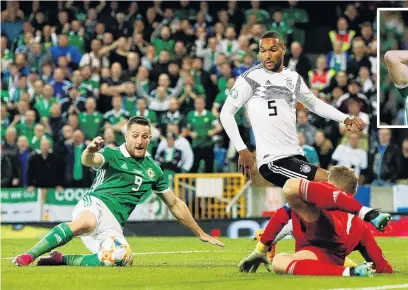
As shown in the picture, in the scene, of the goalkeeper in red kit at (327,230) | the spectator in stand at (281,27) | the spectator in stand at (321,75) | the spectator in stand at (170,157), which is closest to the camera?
the goalkeeper in red kit at (327,230)

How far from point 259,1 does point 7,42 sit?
19.5 feet

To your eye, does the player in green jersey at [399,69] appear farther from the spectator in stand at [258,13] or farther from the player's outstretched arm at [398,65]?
the spectator in stand at [258,13]

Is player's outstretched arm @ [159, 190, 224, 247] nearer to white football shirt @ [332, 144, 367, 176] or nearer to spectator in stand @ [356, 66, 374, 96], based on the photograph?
white football shirt @ [332, 144, 367, 176]

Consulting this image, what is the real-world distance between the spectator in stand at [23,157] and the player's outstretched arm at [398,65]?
771 cm

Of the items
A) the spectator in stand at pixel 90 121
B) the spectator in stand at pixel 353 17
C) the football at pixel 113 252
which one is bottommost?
the football at pixel 113 252

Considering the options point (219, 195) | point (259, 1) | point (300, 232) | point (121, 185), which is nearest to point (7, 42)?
point (259, 1)

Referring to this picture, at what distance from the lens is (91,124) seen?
21.8 meters

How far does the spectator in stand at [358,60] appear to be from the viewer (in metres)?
22.0

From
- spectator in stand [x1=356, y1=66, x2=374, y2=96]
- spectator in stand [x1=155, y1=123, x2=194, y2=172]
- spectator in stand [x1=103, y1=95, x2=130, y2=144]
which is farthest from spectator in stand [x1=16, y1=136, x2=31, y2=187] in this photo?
spectator in stand [x1=356, y1=66, x2=374, y2=96]

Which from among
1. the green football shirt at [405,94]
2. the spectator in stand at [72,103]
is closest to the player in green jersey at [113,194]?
the green football shirt at [405,94]

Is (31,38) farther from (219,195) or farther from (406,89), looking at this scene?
(406,89)

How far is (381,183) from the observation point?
19.8m

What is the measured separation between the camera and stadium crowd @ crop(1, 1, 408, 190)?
68.3ft

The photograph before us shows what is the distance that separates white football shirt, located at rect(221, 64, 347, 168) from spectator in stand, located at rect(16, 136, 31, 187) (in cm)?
1122
